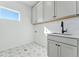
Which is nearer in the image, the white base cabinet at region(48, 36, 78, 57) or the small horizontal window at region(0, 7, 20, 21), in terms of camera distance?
the white base cabinet at region(48, 36, 78, 57)

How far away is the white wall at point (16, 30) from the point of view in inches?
139

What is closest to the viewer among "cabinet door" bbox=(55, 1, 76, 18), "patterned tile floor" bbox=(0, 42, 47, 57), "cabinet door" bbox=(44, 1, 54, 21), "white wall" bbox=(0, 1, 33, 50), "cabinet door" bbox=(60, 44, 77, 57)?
"cabinet door" bbox=(60, 44, 77, 57)

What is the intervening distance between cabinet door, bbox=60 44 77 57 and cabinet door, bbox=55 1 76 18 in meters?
0.85

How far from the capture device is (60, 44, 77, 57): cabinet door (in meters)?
1.53

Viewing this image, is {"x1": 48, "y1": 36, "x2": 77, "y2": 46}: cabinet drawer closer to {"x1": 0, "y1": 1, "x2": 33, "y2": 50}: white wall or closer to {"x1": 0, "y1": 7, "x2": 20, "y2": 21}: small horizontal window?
{"x1": 0, "y1": 1, "x2": 33, "y2": 50}: white wall

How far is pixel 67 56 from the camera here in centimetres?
170

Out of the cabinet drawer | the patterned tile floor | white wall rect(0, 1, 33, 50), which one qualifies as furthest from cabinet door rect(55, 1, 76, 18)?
white wall rect(0, 1, 33, 50)

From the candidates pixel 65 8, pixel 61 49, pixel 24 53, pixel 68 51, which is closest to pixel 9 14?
pixel 24 53

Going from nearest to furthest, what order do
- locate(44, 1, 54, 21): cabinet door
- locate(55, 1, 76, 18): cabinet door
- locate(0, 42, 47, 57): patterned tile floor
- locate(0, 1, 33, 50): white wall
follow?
locate(55, 1, 76, 18): cabinet door
locate(0, 42, 47, 57): patterned tile floor
locate(44, 1, 54, 21): cabinet door
locate(0, 1, 33, 50): white wall

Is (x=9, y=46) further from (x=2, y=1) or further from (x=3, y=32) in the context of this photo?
(x=2, y=1)

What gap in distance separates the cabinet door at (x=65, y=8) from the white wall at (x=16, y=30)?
2253 mm

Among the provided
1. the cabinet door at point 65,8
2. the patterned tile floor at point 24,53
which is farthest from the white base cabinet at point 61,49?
the cabinet door at point 65,8

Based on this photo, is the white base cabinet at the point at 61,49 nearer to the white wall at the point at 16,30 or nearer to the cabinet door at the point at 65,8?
the cabinet door at the point at 65,8

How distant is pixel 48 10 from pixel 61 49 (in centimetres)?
167
